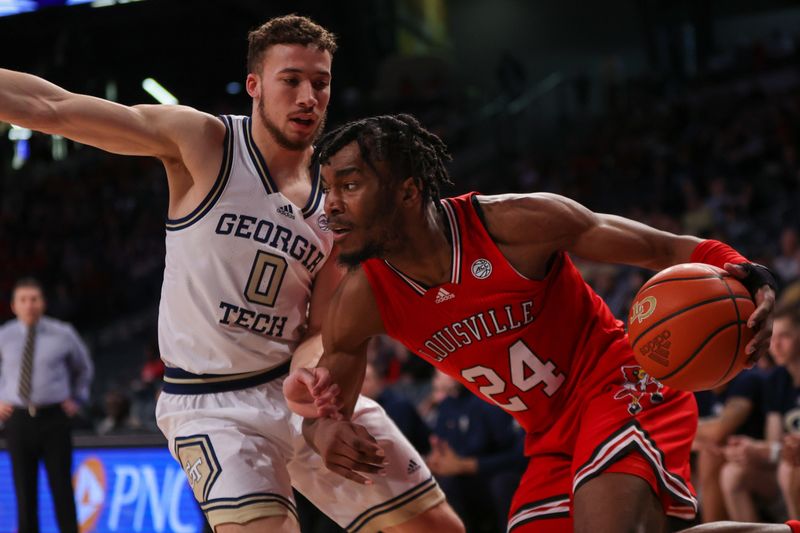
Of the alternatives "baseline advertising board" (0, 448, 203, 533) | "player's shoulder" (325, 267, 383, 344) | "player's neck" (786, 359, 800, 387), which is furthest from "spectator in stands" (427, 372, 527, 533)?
"player's shoulder" (325, 267, 383, 344)

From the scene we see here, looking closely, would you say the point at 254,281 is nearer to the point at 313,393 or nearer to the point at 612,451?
the point at 313,393

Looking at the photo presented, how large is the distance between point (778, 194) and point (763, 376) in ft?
17.3

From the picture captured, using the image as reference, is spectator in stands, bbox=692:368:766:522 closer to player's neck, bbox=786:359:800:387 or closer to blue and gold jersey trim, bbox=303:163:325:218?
player's neck, bbox=786:359:800:387

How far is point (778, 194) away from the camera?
10562 mm

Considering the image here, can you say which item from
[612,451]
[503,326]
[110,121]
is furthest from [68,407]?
[612,451]

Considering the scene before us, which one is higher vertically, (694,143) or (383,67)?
(383,67)

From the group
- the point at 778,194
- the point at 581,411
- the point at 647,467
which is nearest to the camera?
the point at 647,467

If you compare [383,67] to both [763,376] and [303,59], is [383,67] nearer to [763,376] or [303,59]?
[763,376]

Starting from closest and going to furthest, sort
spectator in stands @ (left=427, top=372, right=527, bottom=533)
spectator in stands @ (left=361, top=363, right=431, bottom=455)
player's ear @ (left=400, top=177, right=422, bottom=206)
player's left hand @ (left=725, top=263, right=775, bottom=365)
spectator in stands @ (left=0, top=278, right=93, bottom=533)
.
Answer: player's left hand @ (left=725, top=263, right=775, bottom=365) < player's ear @ (left=400, top=177, right=422, bottom=206) < spectator in stands @ (left=427, top=372, right=527, bottom=533) < spectator in stands @ (left=361, top=363, right=431, bottom=455) < spectator in stands @ (left=0, top=278, right=93, bottom=533)

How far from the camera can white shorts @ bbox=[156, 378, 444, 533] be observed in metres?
3.06

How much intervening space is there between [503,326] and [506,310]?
0.06 metres

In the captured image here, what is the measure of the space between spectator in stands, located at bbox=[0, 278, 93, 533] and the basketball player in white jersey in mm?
4004

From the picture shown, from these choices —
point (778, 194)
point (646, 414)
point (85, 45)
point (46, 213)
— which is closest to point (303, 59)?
point (646, 414)

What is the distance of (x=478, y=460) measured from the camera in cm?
651
